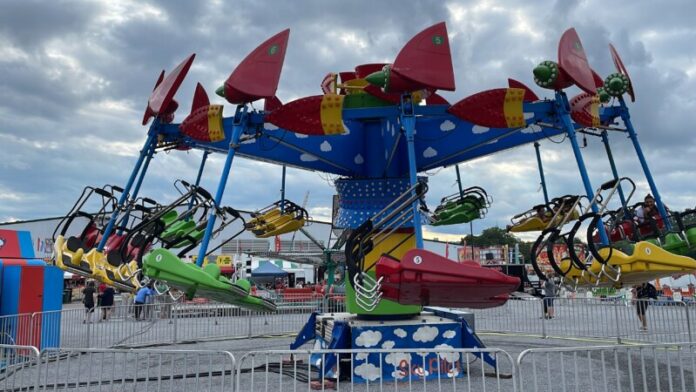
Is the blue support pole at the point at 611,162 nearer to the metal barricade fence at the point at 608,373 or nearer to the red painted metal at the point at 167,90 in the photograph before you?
the metal barricade fence at the point at 608,373

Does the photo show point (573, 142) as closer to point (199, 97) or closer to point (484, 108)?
point (484, 108)

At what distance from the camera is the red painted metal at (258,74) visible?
7387 millimetres

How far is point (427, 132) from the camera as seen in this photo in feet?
30.0

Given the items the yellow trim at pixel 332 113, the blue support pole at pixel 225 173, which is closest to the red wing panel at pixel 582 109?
the yellow trim at pixel 332 113

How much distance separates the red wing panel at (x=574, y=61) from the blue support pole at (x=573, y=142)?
34cm

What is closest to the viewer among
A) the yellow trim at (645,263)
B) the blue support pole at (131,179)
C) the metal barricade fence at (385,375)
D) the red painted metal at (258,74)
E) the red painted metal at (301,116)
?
the yellow trim at (645,263)

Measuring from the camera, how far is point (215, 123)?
320 inches

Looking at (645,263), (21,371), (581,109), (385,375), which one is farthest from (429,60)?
(21,371)

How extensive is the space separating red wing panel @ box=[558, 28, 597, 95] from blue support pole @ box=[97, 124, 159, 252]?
5996mm

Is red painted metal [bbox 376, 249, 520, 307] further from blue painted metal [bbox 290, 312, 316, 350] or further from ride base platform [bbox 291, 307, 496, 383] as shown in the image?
blue painted metal [bbox 290, 312, 316, 350]

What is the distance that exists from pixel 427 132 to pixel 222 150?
3.51m

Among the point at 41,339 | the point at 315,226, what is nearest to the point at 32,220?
the point at 315,226

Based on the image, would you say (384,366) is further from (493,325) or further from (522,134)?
(493,325)

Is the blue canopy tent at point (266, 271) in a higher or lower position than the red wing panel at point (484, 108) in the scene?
lower
